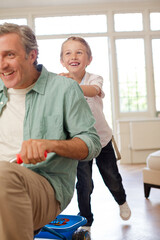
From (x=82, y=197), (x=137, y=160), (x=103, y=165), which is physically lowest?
(x=137, y=160)

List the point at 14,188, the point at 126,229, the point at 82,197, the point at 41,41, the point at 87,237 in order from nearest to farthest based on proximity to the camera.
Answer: the point at 14,188
the point at 87,237
the point at 82,197
the point at 126,229
the point at 41,41

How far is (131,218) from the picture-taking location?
2900 mm

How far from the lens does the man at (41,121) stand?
1.33 m

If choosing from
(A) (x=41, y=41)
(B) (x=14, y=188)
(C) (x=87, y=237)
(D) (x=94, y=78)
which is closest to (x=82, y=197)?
(C) (x=87, y=237)

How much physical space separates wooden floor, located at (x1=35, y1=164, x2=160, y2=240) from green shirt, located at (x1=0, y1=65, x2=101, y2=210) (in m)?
1.17

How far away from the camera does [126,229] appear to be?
2627mm

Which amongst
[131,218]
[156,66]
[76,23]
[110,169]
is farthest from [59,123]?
[156,66]

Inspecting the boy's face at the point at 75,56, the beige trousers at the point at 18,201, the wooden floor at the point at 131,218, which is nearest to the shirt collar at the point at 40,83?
the beige trousers at the point at 18,201

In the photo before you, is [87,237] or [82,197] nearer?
[87,237]

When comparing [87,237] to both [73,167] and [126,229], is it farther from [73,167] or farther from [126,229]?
[73,167]

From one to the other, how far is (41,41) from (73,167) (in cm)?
587

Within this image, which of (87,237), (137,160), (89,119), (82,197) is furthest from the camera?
(137,160)

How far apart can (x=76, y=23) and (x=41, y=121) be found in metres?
6.06

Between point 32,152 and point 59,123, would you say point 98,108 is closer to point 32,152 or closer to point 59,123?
point 59,123
